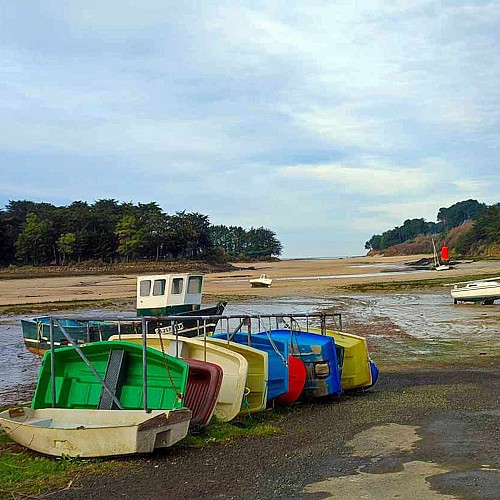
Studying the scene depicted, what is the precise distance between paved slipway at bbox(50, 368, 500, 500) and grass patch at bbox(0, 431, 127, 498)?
0.24 m

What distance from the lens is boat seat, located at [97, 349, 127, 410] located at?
9695 millimetres

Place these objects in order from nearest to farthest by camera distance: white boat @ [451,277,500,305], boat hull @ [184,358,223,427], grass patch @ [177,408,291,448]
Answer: grass patch @ [177,408,291,448] < boat hull @ [184,358,223,427] < white boat @ [451,277,500,305]

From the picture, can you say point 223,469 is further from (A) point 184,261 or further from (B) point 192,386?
(A) point 184,261

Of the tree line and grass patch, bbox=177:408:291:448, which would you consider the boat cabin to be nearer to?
grass patch, bbox=177:408:291:448

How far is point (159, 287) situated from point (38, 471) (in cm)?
1480

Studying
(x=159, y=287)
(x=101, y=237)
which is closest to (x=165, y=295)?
(x=159, y=287)

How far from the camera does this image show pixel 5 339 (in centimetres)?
2478

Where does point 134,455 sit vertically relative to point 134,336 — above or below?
below

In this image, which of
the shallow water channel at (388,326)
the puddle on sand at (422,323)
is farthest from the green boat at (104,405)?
the puddle on sand at (422,323)

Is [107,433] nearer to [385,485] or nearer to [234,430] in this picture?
[234,430]

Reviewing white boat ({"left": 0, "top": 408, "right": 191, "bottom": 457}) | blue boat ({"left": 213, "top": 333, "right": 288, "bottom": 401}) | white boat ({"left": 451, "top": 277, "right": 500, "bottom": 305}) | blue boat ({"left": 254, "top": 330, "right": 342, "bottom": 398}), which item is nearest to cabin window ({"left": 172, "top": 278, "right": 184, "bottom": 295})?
blue boat ({"left": 213, "top": 333, "right": 288, "bottom": 401})

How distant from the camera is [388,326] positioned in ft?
84.8

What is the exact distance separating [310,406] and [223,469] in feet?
13.8

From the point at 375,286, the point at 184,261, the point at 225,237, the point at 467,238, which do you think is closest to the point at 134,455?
the point at 375,286
